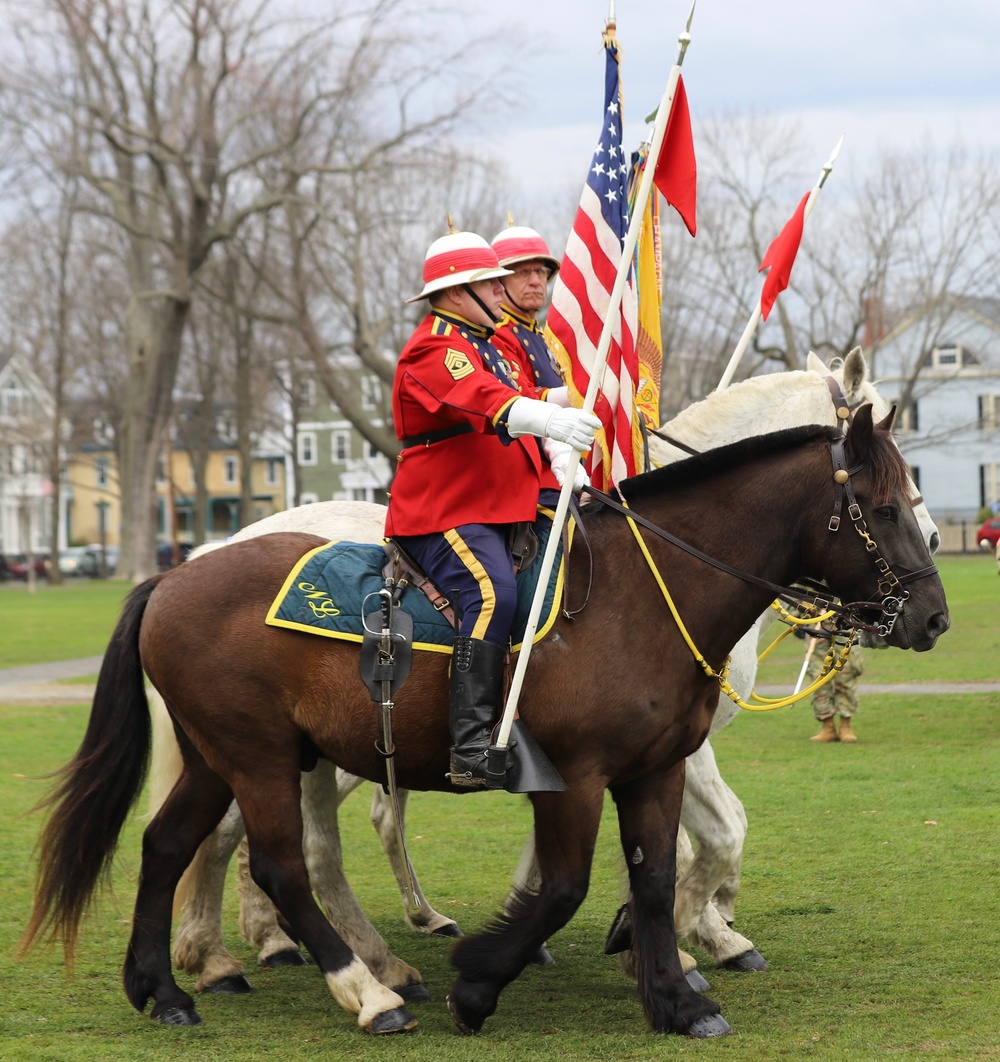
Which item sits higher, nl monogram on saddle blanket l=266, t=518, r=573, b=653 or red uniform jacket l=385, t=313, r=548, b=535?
red uniform jacket l=385, t=313, r=548, b=535

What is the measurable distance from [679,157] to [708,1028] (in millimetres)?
3431

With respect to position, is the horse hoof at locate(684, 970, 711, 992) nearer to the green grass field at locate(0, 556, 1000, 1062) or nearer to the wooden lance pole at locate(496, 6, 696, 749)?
the green grass field at locate(0, 556, 1000, 1062)

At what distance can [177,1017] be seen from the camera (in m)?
5.60

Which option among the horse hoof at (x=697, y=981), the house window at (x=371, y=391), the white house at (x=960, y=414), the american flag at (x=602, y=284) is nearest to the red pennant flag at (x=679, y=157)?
the american flag at (x=602, y=284)

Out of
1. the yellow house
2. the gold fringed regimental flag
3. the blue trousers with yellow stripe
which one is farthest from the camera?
the yellow house

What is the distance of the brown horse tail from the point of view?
5.76 metres

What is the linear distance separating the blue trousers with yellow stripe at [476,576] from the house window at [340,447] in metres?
80.4

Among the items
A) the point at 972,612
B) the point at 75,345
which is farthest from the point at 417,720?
the point at 75,345

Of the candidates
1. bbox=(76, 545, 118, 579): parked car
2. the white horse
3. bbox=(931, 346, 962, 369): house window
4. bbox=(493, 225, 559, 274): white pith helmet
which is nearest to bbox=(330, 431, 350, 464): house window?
bbox=(76, 545, 118, 579): parked car

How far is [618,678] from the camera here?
207 inches

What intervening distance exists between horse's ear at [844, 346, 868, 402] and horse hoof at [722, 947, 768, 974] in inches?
96.6

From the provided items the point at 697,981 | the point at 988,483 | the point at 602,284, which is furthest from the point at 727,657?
the point at 988,483

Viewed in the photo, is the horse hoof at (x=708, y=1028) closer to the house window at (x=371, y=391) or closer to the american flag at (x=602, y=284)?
the american flag at (x=602, y=284)

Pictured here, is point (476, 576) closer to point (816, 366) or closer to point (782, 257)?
point (816, 366)
